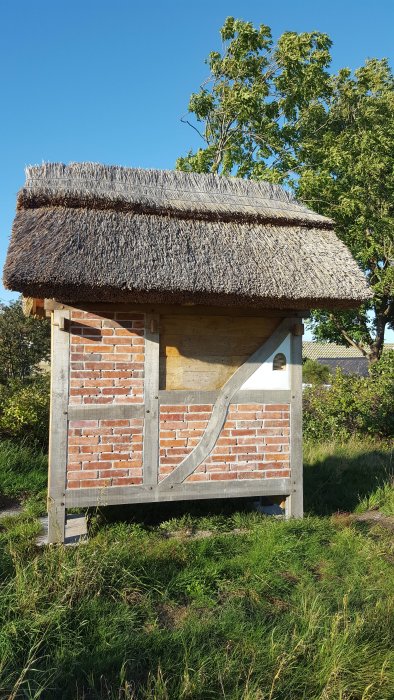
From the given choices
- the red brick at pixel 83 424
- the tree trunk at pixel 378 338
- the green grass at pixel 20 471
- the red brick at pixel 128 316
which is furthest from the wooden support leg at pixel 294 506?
the tree trunk at pixel 378 338

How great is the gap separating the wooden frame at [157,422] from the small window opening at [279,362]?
85 millimetres

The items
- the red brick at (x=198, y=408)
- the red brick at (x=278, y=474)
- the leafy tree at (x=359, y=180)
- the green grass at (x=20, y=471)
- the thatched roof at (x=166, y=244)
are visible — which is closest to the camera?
the thatched roof at (x=166, y=244)

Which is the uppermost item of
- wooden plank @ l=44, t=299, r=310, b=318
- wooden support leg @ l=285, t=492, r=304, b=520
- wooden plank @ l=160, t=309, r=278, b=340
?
wooden plank @ l=44, t=299, r=310, b=318

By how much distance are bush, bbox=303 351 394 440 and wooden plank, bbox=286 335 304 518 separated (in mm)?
6315

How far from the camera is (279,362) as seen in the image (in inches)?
234

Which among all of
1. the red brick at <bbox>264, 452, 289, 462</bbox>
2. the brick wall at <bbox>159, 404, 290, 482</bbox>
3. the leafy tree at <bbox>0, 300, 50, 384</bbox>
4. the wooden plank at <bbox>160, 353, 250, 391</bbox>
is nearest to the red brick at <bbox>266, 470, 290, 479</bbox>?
the brick wall at <bbox>159, 404, 290, 482</bbox>

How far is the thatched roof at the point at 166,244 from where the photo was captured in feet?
15.9

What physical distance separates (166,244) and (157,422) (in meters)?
1.73

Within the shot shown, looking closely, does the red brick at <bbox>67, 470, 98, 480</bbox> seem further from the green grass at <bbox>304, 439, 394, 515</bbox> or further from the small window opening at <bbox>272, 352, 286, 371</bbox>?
the green grass at <bbox>304, 439, 394, 515</bbox>

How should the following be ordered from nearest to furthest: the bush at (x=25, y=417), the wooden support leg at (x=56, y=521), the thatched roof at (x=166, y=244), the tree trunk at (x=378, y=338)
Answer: the thatched roof at (x=166, y=244), the wooden support leg at (x=56, y=521), the bush at (x=25, y=417), the tree trunk at (x=378, y=338)

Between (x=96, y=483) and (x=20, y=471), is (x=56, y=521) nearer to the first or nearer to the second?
(x=96, y=483)

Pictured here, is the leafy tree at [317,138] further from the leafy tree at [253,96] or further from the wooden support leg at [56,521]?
the wooden support leg at [56,521]

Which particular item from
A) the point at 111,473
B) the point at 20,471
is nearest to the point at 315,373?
the point at 20,471

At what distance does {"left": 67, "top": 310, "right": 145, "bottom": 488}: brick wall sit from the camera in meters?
5.24
